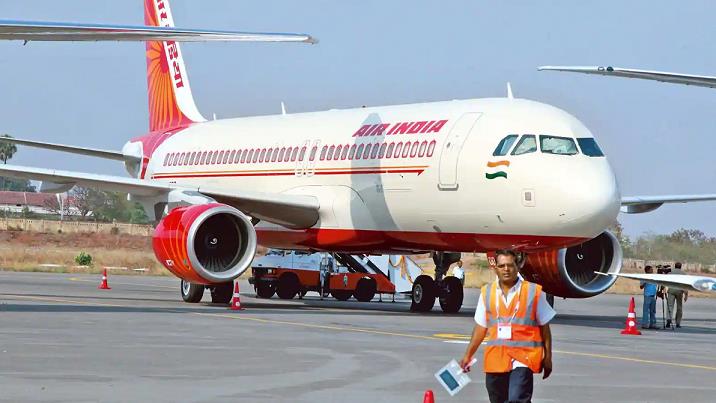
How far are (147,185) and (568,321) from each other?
8661mm

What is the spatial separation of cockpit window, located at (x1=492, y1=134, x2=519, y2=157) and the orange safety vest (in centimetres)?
1413

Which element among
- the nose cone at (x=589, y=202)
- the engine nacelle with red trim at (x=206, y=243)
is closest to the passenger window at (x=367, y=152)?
the engine nacelle with red trim at (x=206, y=243)

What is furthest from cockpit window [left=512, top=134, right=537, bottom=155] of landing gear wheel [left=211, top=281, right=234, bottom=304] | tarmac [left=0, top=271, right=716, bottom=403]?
landing gear wheel [left=211, top=281, right=234, bottom=304]

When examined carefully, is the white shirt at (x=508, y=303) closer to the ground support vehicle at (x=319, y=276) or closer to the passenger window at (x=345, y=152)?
the passenger window at (x=345, y=152)

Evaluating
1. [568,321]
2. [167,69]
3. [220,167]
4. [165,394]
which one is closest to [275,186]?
[220,167]

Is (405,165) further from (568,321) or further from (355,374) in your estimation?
(355,374)

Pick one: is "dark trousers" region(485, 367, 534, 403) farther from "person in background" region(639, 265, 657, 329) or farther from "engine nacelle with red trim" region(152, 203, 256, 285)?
"person in background" region(639, 265, 657, 329)

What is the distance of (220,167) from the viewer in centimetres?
3269

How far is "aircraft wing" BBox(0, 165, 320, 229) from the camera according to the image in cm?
2781

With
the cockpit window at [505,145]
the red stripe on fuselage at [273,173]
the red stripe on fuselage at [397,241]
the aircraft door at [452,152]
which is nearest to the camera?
the red stripe on fuselage at [397,241]

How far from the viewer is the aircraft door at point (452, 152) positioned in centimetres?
2534

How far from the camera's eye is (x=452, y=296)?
28.5m

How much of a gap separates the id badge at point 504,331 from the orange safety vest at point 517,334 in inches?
0.9

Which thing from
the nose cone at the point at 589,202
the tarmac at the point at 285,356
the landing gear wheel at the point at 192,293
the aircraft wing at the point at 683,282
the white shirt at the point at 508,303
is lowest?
the tarmac at the point at 285,356
